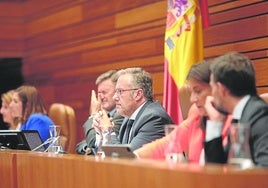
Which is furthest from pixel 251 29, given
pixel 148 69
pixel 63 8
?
pixel 63 8

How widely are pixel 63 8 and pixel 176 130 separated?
17.1 ft

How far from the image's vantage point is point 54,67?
319 inches

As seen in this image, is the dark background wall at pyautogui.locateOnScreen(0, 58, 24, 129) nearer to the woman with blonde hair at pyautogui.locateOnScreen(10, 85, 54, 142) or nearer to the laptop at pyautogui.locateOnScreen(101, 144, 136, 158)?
the woman with blonde hair at pyautogui.locateOnScreen(10, 85, 54, 142)

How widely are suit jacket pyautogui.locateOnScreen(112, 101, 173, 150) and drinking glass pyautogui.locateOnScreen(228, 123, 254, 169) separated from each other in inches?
53.1

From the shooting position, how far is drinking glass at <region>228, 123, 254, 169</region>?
7.61ft

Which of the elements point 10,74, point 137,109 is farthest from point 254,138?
point 10,74

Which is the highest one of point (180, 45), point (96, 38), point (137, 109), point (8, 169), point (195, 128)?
point (96, 38)

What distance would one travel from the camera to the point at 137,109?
13.3ft

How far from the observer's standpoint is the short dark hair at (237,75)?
2.64 meters

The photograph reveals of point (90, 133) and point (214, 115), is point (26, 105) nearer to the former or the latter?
point (90, 133)

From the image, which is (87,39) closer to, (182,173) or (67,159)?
(67,159)

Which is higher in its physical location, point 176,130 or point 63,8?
point 63,8

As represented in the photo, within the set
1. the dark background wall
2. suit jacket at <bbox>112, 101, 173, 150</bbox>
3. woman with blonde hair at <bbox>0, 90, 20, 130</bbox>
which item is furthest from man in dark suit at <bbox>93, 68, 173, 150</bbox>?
the dark background wall

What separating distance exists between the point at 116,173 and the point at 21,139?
149cm
